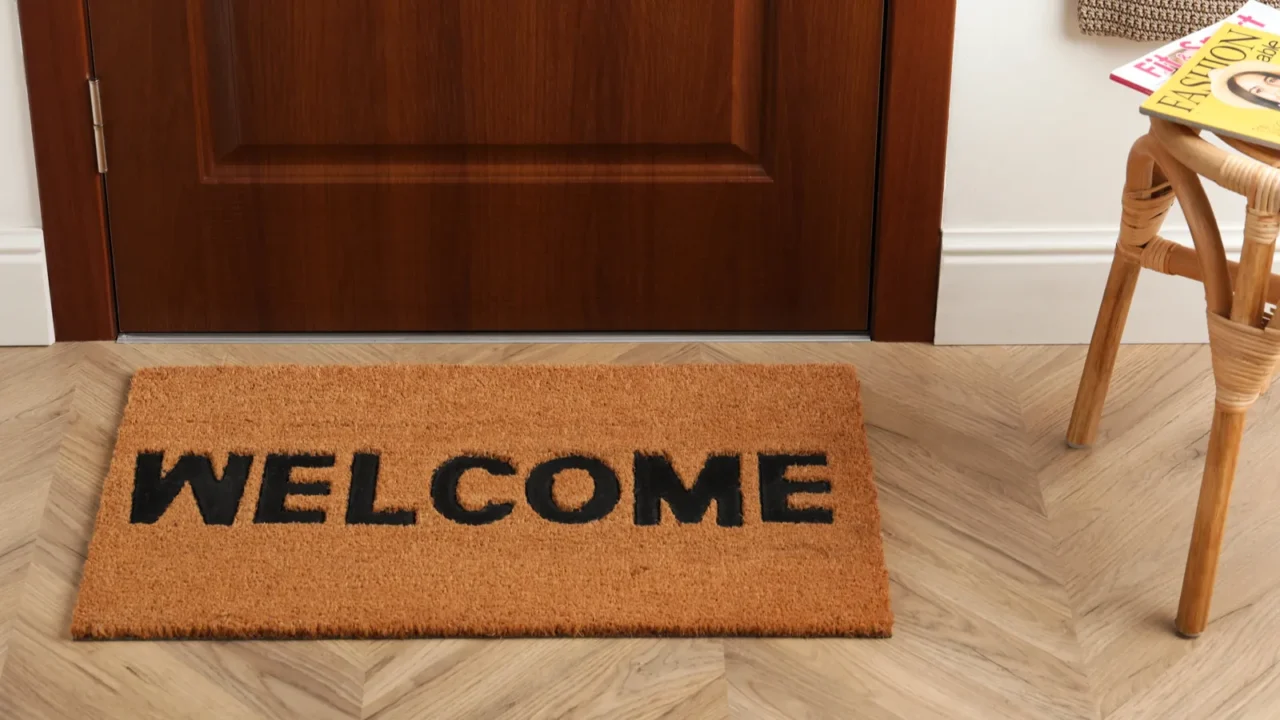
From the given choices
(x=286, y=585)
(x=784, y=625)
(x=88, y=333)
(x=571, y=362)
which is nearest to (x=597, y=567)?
(x=784, y=625)

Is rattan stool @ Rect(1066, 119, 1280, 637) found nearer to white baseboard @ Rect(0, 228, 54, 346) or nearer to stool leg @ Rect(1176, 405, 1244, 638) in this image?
stool leg @ Rect(1176, 405, 1244, 638)

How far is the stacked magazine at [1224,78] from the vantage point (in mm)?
1299

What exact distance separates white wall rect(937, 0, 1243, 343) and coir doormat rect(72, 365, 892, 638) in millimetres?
252

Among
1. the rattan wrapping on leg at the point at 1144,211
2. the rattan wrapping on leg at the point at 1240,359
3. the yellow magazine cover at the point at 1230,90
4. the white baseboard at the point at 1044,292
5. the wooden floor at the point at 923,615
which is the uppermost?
the yellow magazine cover at the point at 1230,90

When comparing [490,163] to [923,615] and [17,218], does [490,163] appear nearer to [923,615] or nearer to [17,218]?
[17,218]

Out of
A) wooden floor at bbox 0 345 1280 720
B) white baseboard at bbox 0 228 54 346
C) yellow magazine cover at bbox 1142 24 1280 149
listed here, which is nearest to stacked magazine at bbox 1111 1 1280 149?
yellow magazine cover at bbox 1142 24 1280 149

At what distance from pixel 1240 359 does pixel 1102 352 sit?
0.32 meters

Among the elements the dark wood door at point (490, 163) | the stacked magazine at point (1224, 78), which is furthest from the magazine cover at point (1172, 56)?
the dark wood door at point (490, 163)

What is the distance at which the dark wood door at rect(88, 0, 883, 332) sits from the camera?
5.82 ft

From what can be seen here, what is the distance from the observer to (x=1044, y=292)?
75.7 inches

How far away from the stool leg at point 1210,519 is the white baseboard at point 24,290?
1.42 metres

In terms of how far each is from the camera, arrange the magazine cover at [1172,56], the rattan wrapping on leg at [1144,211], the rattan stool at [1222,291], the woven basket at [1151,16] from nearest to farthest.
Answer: the rattan stool at [1222,291] → the magazine cover at [1172,56] → the rattan wrapping on leg at [1144,211] → the woven basket at [1151,16]

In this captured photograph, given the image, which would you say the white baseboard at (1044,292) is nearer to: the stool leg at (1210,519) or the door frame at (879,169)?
the door frame at (879,169)

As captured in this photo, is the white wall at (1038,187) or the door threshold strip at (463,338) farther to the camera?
the door threshold strip at (463,338)
